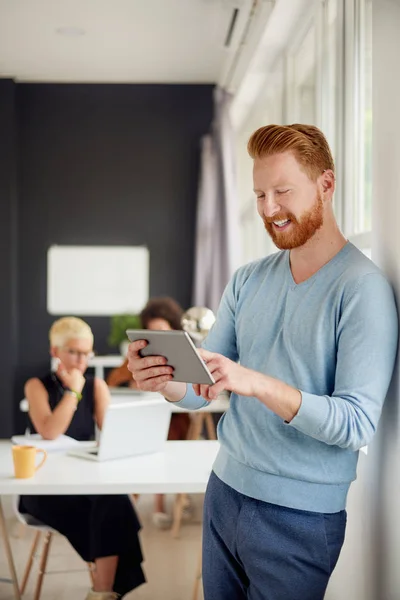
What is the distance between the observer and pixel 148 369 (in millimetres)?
1589

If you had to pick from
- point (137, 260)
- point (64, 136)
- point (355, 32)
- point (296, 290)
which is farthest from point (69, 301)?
point (296, 290)

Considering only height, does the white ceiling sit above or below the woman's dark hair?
above

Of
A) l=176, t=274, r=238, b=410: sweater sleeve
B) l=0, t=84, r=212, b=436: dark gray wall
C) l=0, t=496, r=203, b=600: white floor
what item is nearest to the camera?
l=176, t=274, r=238, b=410: sweater sleeve

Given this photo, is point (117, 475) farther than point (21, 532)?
No

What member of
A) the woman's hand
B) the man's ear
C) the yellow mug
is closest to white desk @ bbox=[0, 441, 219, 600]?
the yellow mug

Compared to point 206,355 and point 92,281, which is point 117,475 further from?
point 92,281

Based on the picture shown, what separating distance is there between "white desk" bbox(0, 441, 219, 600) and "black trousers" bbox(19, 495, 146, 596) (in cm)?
19

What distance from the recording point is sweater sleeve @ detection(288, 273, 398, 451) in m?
1.42

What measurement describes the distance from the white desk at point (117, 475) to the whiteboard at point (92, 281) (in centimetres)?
438

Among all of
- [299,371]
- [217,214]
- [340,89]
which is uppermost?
[340,89]

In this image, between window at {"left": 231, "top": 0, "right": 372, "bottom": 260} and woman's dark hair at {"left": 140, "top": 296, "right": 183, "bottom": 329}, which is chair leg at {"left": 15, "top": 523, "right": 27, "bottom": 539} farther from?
window at {"left": 231, "top": 0, "right": 372, "bottom": 260}

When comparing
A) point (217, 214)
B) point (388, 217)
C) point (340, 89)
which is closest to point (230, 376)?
point (388, 217)

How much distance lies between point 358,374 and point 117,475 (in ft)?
4.20

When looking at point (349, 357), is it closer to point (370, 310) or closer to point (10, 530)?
point (370, 310)
